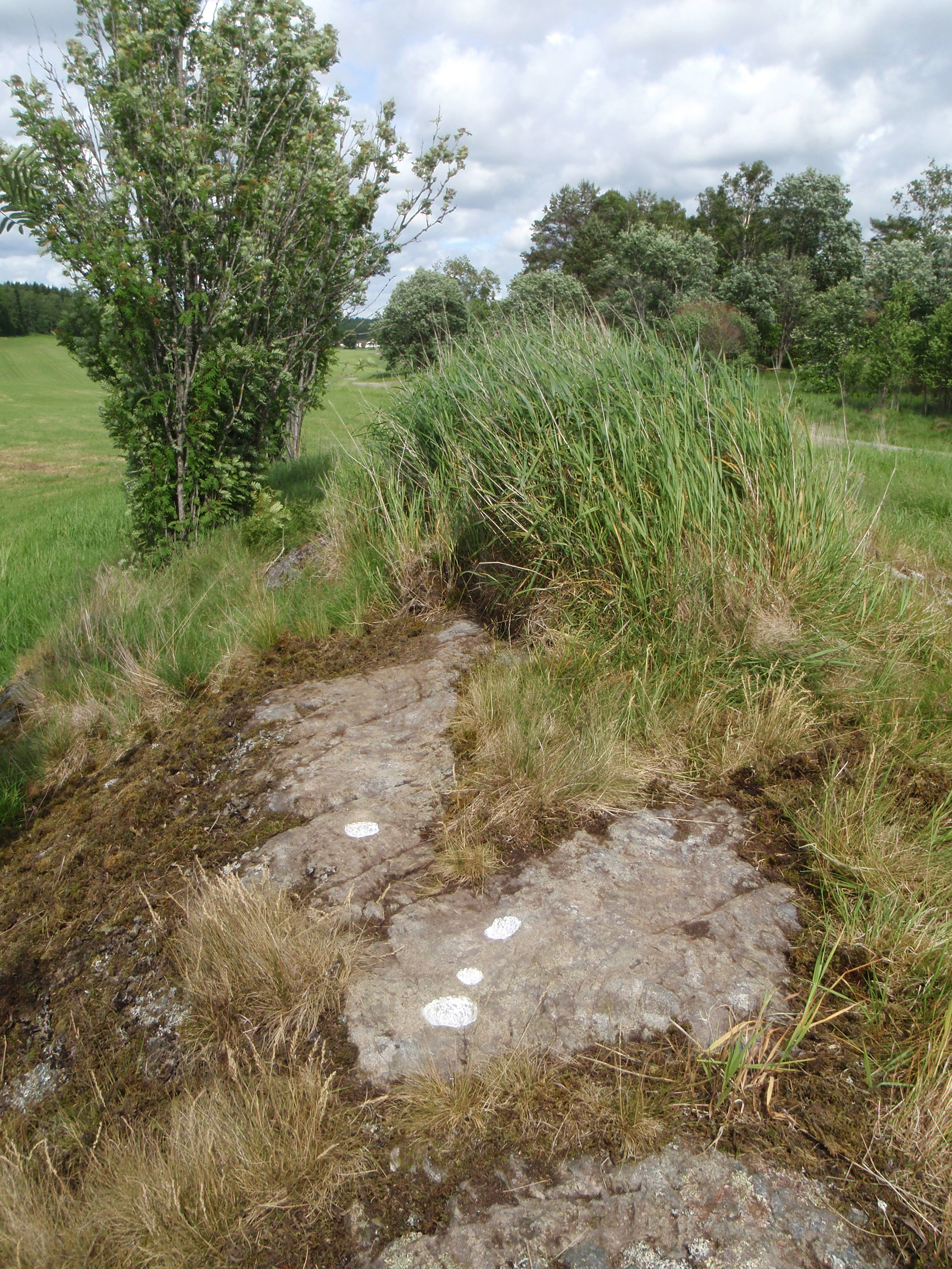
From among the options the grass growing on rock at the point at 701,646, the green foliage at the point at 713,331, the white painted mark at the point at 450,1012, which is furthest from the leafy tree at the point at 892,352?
the white painted mark at the point at 450,1012

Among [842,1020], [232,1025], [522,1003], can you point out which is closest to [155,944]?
[232,1025]

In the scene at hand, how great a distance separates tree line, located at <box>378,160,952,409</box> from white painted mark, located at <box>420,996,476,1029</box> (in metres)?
3.55

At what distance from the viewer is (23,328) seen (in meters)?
54.2

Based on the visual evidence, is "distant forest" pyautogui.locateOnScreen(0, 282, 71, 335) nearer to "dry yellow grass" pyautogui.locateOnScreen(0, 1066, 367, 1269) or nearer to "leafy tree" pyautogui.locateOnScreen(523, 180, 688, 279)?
"leafy tree" pyautogui.locateOnScreen(523, 180, 688, 279)

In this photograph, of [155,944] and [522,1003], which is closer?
[522,1003]

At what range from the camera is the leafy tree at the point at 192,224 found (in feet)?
17.5

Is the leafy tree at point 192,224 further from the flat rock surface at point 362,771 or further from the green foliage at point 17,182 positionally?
the flat rock surface at point 362,771

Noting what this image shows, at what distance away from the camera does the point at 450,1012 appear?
7.30ft

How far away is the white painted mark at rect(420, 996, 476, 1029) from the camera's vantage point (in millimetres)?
2197

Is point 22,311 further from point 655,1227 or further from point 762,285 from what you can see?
point 655,1227

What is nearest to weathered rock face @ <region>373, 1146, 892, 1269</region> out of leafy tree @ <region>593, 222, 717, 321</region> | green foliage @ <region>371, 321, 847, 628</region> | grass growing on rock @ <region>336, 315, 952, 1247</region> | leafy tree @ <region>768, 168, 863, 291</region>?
grass growing on rock @ <region>336, 315, 952, 1247</region>

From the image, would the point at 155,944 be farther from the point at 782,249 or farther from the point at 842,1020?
the point at 782,249

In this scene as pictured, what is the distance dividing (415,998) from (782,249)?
1493 inches

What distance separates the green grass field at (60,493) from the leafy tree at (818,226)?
1943cm
